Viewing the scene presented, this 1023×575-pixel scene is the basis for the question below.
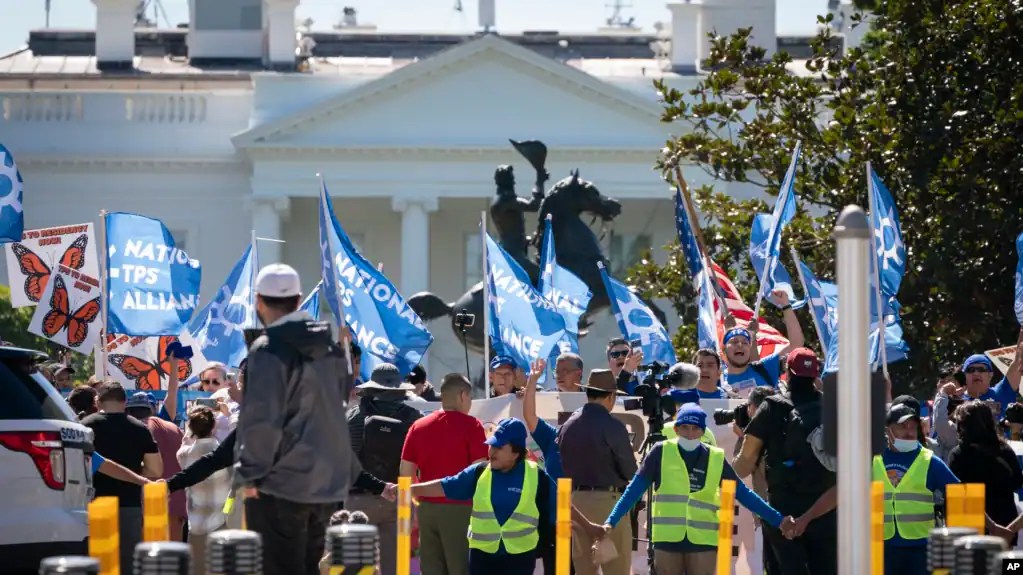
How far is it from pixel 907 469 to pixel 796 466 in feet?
1.83

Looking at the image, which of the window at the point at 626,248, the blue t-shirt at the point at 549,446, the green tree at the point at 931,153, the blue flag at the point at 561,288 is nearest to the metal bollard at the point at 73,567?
the blue t-shirt at the point at 549,446

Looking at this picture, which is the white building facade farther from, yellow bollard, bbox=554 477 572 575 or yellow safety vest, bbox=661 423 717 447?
yellow bollard, bbox=554 477 572 575

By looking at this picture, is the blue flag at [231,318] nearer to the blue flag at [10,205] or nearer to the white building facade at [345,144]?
the blue flag at [10,205]

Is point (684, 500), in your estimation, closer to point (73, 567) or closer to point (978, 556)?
point (978, 556)

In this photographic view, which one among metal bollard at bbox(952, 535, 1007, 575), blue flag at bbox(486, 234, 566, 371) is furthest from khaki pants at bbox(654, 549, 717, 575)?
blue flag at bbox(486, 234, 566, 371)

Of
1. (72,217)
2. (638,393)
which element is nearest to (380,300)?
(638,393)

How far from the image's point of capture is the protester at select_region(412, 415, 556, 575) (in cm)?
1102

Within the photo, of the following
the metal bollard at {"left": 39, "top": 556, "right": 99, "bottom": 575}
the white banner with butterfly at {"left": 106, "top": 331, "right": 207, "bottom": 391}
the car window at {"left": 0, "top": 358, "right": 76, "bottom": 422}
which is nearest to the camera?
the metal bollard at {"left": 39, "top": 556, "right": 99, "bottom": 575}

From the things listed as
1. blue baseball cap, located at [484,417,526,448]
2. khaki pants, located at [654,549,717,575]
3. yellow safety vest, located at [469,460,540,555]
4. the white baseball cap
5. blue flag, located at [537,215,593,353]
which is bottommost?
khaki pants, located at [654,549,717,575]

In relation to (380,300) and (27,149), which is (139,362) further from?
(27,149)

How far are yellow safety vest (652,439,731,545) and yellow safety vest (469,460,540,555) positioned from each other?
66 centimetres

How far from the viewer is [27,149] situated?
57.3m

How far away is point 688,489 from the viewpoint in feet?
37.0

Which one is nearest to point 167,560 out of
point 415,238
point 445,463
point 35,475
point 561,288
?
point 35,475
